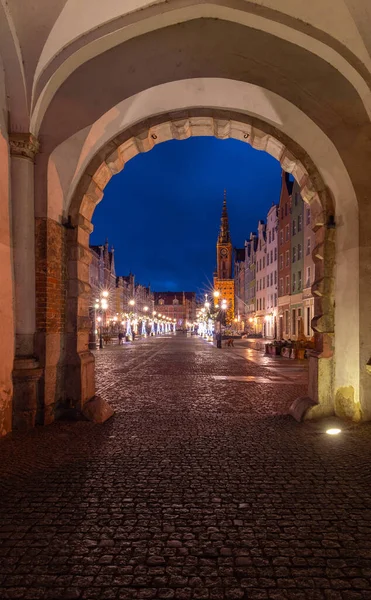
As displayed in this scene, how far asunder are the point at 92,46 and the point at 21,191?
247 centimetres

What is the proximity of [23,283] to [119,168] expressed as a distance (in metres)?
3.33

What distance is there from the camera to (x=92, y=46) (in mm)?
6566

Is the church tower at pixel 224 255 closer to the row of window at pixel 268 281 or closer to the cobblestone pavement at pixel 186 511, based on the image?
the row of window at pixel 268 281

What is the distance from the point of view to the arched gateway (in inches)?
252

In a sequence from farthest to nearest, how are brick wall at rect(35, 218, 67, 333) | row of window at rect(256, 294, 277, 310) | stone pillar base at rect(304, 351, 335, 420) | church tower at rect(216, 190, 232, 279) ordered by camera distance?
church tower at rect(216, 190, 232, 279) → row of window at rect(256, 294, 277, 310) → stone pillar base at rect(304, 351, 335, 420) → brick wall at rect(35, 218, 67, 333)

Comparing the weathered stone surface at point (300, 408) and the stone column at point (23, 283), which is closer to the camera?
the stone column at point (23, 283)

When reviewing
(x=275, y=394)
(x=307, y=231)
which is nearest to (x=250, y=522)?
(x=275, y=394)

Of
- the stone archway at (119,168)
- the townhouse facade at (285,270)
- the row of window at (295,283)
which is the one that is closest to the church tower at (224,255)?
the townhouse facade at (285,270)

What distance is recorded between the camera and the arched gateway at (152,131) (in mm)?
6391

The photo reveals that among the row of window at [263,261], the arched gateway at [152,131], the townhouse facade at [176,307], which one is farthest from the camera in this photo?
the townhouse facade at [176,307]

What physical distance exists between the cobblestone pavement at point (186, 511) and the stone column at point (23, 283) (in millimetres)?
549

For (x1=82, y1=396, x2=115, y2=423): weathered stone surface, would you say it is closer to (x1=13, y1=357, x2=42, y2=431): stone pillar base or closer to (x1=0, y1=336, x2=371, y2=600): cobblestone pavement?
(x1=0, y1=336, x2=371, y2=600): cobblestone pavement

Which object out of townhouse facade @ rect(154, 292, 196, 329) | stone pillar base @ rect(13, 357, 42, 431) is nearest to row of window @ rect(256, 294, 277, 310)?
stone pillar base @ rect(13, 357, 42, 431)

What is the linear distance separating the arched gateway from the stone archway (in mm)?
26
